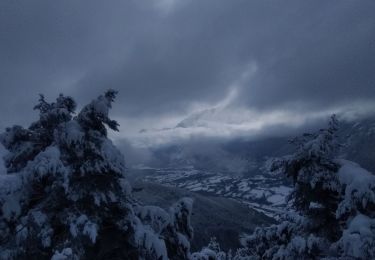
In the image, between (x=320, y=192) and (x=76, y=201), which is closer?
(x=76, y=201)

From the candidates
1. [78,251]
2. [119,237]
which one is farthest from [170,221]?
[78,251]

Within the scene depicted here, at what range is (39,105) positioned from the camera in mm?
11953

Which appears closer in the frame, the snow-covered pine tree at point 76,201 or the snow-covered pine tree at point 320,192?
the snow-covered pine tree at point 76,201

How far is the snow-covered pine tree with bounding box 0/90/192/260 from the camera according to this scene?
10.3 meters

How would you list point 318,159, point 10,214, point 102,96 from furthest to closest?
point 318,159
point 102,96
point 10,214

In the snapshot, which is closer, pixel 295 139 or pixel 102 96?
pixel 102 96

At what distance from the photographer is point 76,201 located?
11352 mm

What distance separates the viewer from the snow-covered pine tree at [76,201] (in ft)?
33.7

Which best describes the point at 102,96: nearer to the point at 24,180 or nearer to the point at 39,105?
the point at 39,105

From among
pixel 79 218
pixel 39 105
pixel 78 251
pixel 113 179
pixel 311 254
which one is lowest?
pixel 311 254

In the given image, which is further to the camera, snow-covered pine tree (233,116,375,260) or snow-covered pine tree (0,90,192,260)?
snow-covered pine tree (233,116,375,260)

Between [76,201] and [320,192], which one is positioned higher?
[76,201]

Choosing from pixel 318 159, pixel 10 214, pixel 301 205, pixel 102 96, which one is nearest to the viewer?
pixel 10 214

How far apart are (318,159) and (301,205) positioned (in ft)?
6.56
